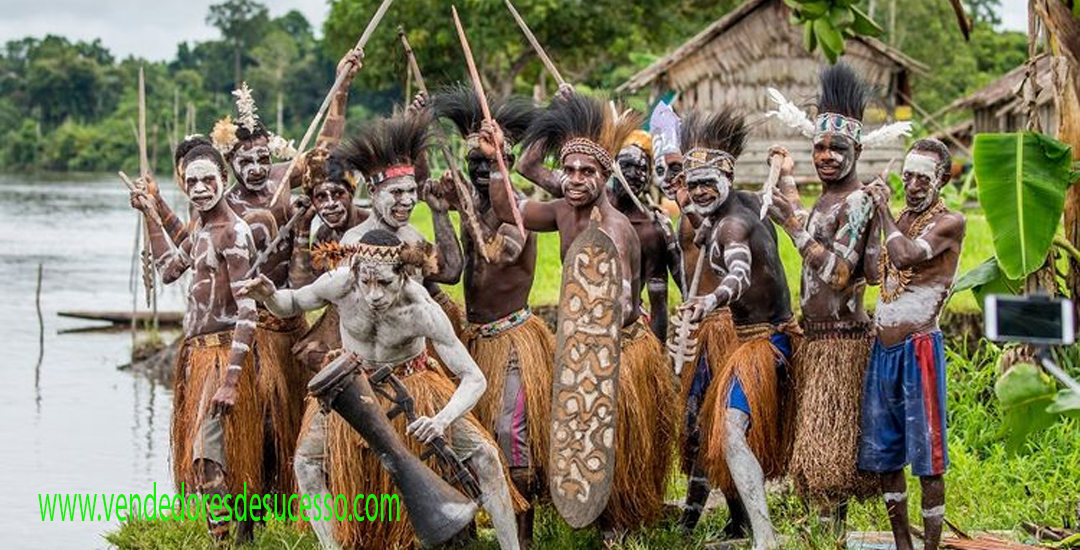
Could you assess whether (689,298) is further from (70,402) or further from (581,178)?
(70,402)

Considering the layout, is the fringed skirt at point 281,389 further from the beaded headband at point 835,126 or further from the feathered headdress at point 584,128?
the beaded headband at point 835,126

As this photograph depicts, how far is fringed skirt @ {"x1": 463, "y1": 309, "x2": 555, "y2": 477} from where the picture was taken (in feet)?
21.8

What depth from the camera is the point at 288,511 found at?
7.02 m

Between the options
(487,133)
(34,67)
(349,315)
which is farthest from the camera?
(34,67)

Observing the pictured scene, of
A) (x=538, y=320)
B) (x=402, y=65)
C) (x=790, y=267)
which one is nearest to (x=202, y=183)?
(x=538, y=320)

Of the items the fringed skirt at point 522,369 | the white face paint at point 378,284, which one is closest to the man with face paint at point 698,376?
the fringed skirt at point 522,369

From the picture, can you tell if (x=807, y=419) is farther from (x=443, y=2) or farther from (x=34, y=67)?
(x=34, y=67)

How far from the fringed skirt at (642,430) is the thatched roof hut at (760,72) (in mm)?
14423

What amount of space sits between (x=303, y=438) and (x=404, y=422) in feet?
1.24

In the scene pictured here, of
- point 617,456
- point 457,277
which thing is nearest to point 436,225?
point 457,277

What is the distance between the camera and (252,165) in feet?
23.5

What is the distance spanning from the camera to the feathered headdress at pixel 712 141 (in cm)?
666

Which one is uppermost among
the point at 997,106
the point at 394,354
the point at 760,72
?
the point at 760,72

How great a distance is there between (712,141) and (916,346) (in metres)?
1.15
